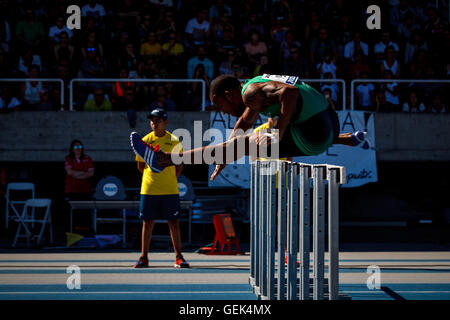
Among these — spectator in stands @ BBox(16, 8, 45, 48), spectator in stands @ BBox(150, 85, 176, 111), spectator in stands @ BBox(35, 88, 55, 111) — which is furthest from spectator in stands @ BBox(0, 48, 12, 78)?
spectator in stands @ BBox(150, 85, 176, 111)

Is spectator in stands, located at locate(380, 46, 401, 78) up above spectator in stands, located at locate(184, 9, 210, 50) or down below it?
below

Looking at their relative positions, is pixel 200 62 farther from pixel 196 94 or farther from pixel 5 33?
pixel 5 33

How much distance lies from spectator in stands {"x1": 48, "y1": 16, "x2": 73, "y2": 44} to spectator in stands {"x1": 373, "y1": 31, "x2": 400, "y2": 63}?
22.0 ft

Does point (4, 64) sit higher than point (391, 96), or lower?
higher

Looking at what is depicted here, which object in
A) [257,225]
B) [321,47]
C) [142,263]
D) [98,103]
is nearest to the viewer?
[257,225]

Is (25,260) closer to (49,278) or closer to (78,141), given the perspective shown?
(49,278)

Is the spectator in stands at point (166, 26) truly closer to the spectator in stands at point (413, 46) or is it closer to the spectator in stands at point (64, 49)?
the spectator in stands at point (64, 49)

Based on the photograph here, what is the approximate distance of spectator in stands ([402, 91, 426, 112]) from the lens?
15297mm

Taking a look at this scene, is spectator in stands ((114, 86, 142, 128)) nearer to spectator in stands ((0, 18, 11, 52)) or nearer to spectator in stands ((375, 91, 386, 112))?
spectator in stands ((0, 18, 11, 52))

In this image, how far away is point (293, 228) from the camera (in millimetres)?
5977

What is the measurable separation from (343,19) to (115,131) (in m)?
5.99

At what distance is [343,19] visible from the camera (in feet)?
55.3

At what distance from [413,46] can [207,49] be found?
4.71 m

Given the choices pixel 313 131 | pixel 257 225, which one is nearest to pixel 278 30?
pixel 257 225
